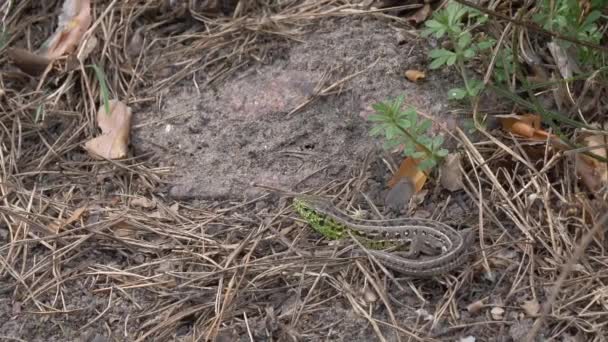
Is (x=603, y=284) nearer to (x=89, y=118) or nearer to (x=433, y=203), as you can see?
(x=433, y=203)

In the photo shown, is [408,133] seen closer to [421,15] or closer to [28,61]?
[421,15]

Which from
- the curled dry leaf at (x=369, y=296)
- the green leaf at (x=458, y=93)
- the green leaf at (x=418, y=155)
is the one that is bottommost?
the curled dry leaf at (x=369, y=296)

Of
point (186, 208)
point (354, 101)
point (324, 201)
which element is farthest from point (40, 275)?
Result: point (354, 101)

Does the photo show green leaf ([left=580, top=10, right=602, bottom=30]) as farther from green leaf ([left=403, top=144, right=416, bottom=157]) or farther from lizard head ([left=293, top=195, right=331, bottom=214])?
lizard head ([left=293, top=195, right=331, bottom=214])

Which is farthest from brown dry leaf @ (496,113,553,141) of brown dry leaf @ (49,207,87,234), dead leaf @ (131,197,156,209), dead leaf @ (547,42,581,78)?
brown dry leaf @ (49,207,87,234)

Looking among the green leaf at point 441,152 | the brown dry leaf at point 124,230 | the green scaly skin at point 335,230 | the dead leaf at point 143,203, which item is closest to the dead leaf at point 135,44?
the dead leaf at point 143,203

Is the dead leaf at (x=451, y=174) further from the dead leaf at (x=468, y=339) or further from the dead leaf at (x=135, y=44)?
the dead leaf at (x=135, y=44)
